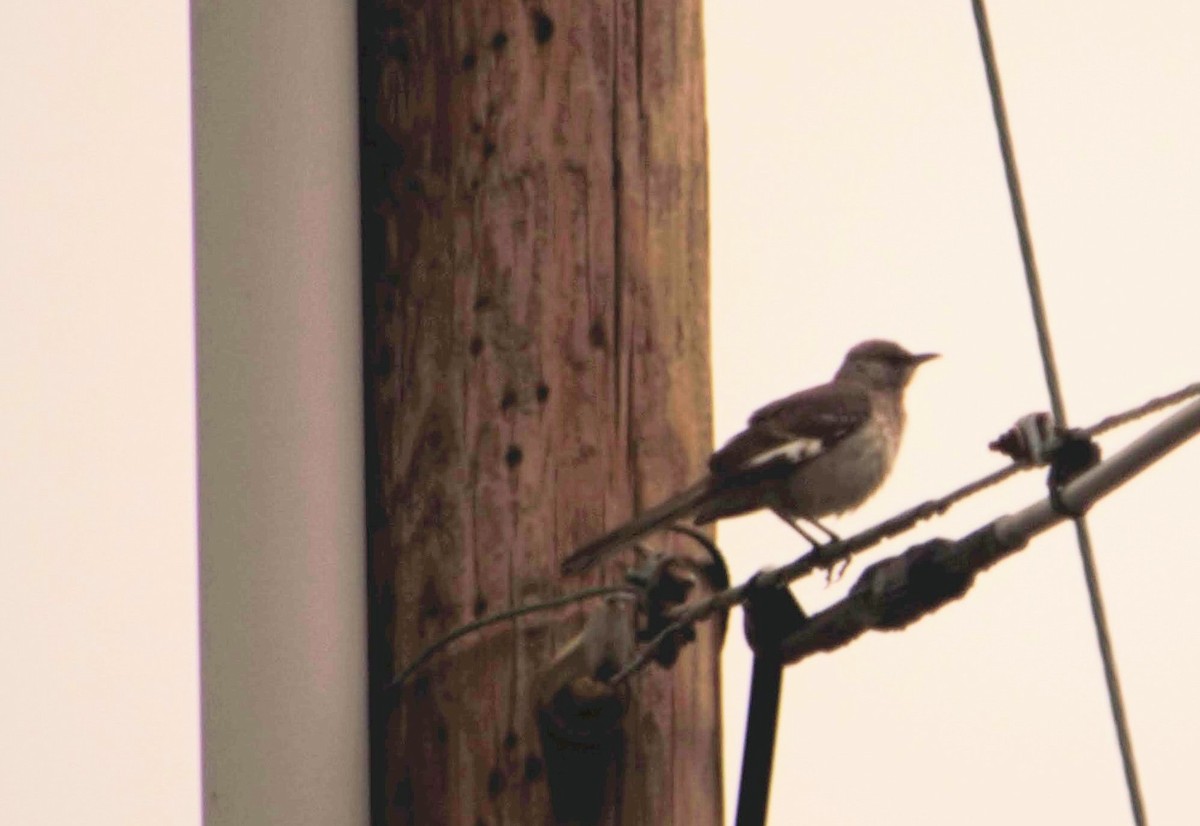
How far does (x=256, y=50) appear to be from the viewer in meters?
4.24

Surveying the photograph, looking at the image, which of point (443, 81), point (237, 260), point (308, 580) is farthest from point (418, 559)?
point (443, 81)

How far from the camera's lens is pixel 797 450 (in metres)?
6.10

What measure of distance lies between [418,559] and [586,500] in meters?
0.35

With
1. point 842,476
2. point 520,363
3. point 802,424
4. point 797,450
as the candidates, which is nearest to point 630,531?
point 520,363

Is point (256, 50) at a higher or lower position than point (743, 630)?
higher

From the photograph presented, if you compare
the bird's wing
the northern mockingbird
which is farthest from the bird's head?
the bird's wing

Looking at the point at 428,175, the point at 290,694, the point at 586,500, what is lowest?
the point at 290,694

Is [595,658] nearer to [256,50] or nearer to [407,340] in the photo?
[407,340]

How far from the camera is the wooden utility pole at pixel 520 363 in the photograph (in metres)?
4.25

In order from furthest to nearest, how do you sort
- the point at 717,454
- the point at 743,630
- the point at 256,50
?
the point at 717,454 → the point at 256,50 → the point at 743,630

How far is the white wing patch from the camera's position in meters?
5.92

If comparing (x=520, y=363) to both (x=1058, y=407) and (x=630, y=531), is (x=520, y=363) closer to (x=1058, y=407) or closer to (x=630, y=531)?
(x=630, y=531)

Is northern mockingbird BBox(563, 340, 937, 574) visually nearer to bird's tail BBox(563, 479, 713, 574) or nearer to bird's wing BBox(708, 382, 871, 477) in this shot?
bird's wing BBox(708, 382, 871, 477)

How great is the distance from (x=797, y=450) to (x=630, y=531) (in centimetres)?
196
